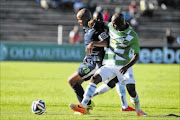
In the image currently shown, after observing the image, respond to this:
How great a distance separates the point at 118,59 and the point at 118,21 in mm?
905

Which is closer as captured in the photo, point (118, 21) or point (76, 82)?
point (118, 21)

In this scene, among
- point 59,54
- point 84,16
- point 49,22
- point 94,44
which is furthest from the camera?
point 49,22

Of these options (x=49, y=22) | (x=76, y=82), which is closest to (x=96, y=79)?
(x=76, y=82)

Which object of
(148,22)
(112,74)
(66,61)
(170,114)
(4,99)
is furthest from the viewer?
(148,22)

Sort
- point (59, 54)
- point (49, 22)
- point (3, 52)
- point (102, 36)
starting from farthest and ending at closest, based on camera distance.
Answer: point (49, 22), point (3, 52), point (59, 54), point (102, 36)

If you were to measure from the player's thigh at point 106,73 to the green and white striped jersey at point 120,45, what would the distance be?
33cm

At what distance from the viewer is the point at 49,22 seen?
37.8 m

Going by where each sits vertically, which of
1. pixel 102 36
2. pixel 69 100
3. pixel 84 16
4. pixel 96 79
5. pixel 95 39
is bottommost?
pixel 69 100

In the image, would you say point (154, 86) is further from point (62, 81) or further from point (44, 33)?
point (44, 33)

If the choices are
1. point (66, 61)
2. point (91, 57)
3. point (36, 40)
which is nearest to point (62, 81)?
point (91, 57)

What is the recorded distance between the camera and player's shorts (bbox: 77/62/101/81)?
9367 millimetres

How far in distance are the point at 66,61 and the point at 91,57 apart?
22142 mm

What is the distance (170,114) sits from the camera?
32.1 ft

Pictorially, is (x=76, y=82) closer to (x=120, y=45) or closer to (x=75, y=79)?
(x=75, y=79)
